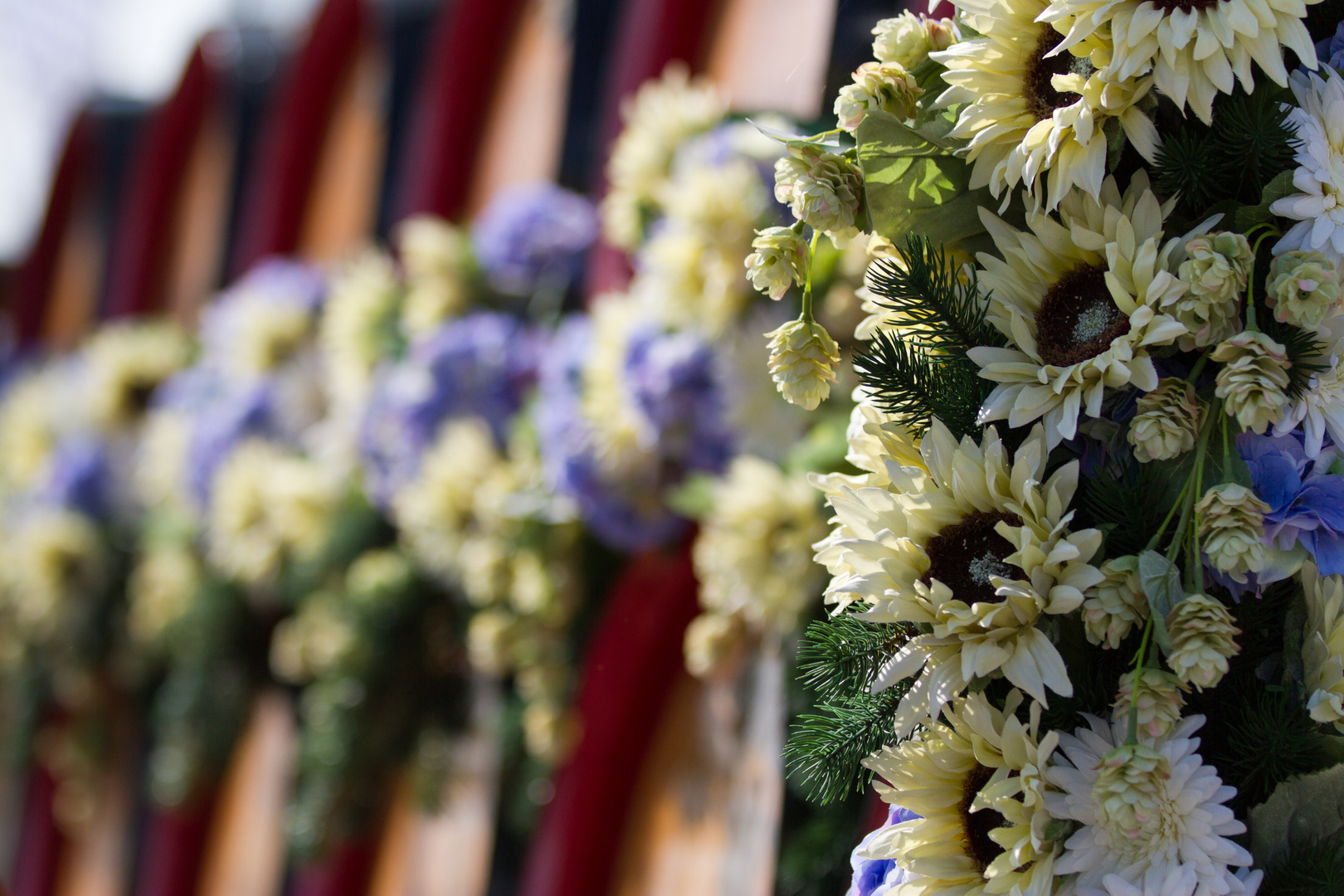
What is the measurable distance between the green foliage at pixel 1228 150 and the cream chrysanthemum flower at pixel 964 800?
0.96ft

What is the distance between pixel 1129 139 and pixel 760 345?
1.81ft

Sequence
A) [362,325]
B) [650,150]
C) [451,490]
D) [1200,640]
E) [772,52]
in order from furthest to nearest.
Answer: [362,325], [772,52], [451,490], [650,150], [1200,640]

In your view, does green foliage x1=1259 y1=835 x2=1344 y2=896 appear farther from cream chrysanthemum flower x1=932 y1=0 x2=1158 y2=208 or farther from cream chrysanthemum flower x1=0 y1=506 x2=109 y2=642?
cream chrysanthemum flower x1=0 y1=506 x2=109 y2=642

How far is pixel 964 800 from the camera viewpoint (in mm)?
622

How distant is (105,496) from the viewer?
8.56 ft

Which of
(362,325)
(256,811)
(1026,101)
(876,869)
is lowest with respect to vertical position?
(256,811)

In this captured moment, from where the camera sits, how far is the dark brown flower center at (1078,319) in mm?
601

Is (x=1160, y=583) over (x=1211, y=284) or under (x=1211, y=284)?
under

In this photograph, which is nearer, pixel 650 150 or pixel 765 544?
pixel 765 544

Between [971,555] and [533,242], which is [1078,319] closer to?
[971,555]

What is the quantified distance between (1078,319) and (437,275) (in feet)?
4.17

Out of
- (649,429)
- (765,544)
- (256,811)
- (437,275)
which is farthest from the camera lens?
(256,811)

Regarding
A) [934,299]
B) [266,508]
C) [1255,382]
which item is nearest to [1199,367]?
[1255,382]

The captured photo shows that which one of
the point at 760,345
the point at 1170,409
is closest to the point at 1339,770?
the point at 1170,409
